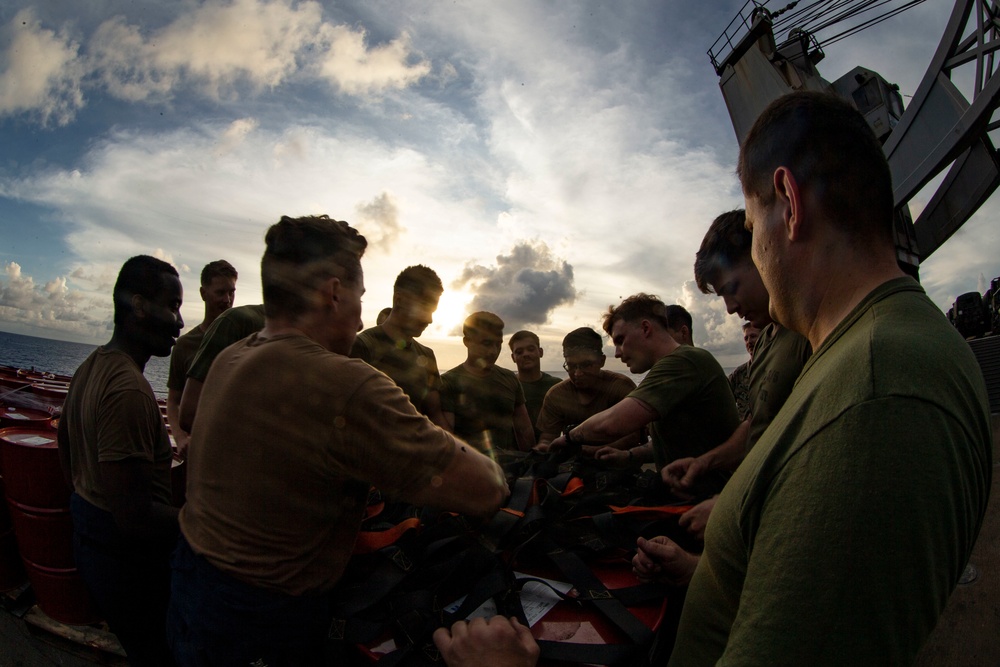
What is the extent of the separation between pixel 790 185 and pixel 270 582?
1822 mm

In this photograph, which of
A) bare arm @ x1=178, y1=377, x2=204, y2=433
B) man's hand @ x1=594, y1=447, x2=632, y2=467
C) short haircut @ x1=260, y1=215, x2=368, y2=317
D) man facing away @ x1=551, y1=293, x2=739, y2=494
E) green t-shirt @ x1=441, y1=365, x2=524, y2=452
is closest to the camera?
short haircut @ x1=260, y1=215, x2=368, y2=317

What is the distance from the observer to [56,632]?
2.53 meters

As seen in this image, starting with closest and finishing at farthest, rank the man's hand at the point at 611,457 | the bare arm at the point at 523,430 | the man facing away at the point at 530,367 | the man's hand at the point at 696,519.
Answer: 1. the man's hand at the point at 696,519
2. the man's hand at the point at 611,457
3. the bare arm at the point at 523,430
4. the man facing away at the point at 530,367

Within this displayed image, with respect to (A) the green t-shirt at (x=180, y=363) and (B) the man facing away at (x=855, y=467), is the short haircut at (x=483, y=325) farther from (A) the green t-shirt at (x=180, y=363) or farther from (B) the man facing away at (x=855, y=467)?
(B) the man facing away at (x=855, y=467)

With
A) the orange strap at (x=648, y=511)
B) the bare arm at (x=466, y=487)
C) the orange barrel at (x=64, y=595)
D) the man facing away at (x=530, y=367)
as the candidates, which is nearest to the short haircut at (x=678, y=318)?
the man facing away at (x=530, y=367)

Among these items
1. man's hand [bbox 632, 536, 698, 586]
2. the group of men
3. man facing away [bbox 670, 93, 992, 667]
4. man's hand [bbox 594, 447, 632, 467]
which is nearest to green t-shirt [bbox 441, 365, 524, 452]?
man's hand [bbox 594, 447, 632, 467]

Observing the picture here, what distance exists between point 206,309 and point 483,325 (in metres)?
2.94

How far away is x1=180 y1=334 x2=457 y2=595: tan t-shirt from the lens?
1391 mm

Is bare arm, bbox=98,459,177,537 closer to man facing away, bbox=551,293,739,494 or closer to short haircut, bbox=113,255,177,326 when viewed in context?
short haircut, bbox=113,255,177,326

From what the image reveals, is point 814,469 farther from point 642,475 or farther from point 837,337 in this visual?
point 642,475

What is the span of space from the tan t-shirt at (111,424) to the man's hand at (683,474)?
2.63m

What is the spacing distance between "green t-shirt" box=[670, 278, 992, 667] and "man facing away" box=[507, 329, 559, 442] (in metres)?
5.16

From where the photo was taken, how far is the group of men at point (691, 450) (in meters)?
0.61

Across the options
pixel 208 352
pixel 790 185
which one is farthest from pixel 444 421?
pixel 790 185
